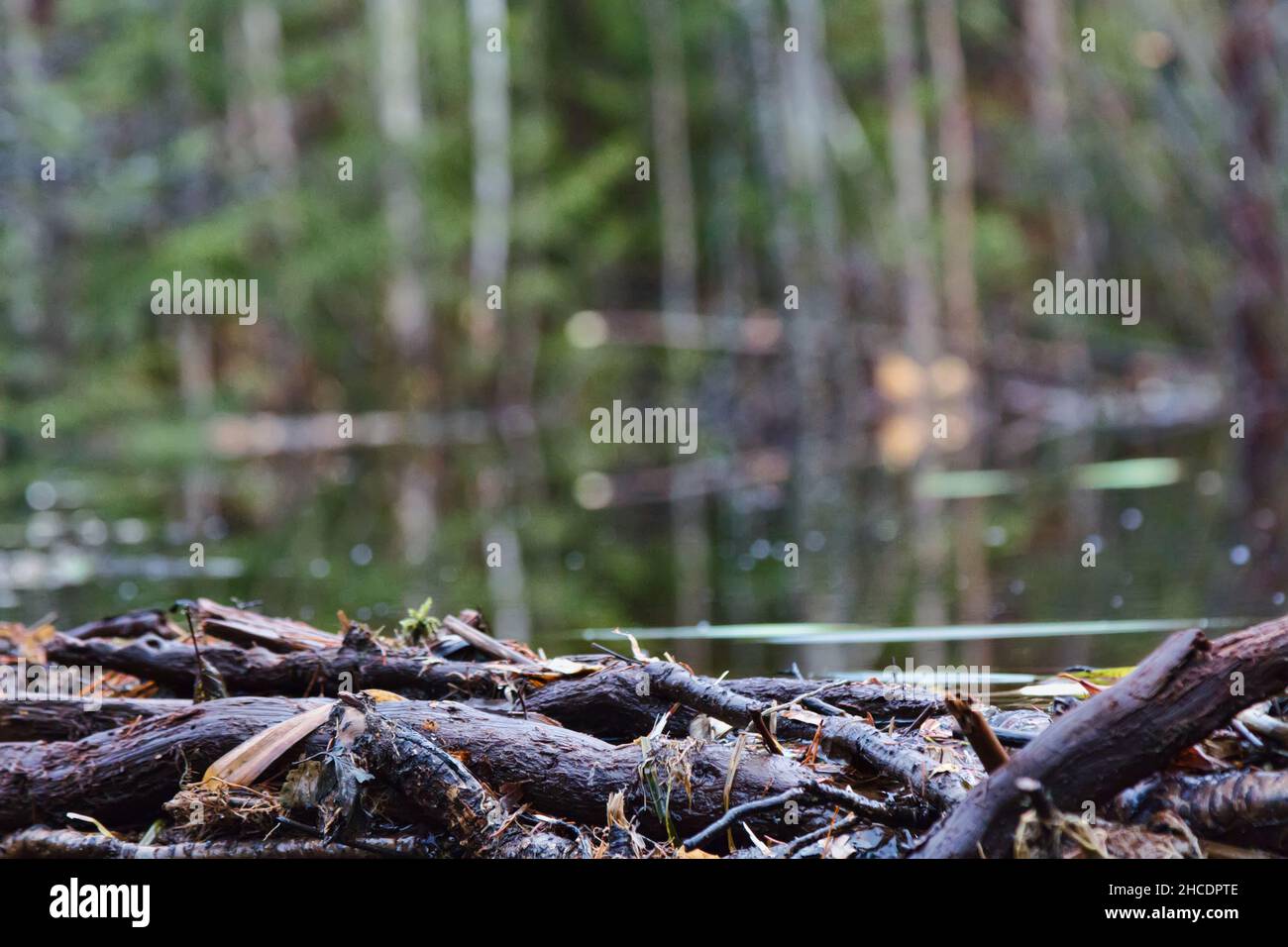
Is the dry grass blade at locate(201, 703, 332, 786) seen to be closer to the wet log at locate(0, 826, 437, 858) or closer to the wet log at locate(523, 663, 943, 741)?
the wet log at locate(0, 826, 437, 858)

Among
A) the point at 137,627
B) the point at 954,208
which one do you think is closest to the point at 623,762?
the point at 137,627

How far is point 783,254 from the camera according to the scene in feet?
48.6

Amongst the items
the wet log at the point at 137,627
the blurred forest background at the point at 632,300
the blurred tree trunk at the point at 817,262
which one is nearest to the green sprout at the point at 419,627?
the wet log at the point at 137,627

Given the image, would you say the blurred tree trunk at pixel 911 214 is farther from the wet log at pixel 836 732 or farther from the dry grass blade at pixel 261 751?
the dry grass blade at pixel 261 751

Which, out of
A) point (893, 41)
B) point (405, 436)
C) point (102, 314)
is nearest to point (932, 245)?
point (893, 41)

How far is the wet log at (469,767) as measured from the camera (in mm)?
1861

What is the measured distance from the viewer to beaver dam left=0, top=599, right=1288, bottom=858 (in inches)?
62.8

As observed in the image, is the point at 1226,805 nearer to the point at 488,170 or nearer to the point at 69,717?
the point at 69,717

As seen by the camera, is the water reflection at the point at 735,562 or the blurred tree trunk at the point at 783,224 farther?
the blurred tree trunk at the point at 783,224

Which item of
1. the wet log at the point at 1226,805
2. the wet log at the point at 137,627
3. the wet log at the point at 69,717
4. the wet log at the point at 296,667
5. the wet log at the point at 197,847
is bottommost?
the wet log at the point at 197,847

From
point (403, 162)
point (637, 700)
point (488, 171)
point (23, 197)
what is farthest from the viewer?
point (488, 171)

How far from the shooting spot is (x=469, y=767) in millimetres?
1944

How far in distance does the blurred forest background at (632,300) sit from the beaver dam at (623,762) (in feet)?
5.86

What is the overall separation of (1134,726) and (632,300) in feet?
65.6
